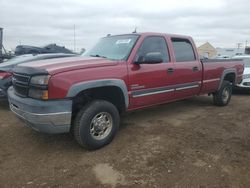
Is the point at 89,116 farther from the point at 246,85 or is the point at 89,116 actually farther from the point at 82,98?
the point at 246,85

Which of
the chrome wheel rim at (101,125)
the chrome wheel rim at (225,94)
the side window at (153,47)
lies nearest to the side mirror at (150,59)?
the side window at (153,47)

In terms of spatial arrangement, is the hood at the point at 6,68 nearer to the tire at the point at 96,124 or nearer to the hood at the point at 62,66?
the hood at the point at 62,66

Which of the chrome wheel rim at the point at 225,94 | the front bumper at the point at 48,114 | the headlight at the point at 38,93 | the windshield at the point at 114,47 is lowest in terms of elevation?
the chrome wheel rim at the point at 225,94

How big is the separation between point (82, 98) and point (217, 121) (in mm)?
3201

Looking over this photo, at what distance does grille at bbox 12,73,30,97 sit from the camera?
4.15m

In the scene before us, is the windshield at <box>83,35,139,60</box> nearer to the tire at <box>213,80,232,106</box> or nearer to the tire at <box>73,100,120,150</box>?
the tire at <box>73,100,120,150</box>

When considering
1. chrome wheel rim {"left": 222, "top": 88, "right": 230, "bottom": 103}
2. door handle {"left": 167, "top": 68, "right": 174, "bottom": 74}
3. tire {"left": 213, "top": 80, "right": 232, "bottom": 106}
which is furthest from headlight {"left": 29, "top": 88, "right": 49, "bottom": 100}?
chrome wheel rim {"left": 222, "top": 88, "right": 230, "bottom": 103}

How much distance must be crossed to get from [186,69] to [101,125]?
2.56 m

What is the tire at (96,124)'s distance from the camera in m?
4.22

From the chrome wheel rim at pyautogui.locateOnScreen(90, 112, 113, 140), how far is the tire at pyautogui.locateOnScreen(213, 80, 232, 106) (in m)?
4.10

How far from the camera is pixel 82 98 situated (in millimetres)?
4492

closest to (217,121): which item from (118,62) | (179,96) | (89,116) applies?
(179,96)

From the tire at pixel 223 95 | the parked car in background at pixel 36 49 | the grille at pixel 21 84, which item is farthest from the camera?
the parked car in background at pixel 36 49

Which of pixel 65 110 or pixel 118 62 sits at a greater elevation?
pixel 118 62
